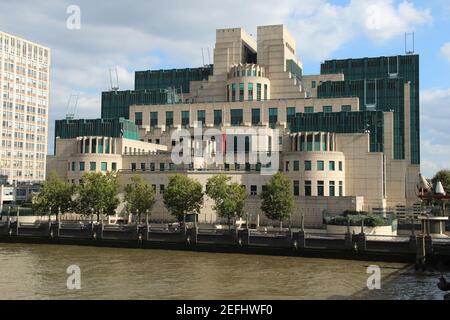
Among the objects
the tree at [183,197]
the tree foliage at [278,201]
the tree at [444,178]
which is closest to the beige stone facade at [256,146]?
the tree at [444,178]

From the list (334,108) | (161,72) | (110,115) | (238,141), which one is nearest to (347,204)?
(238,141)

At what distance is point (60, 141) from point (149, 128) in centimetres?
2256

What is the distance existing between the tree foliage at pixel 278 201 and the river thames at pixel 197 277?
23546 mm

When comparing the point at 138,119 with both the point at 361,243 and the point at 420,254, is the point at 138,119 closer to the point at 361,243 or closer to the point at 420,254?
the point at 361,243

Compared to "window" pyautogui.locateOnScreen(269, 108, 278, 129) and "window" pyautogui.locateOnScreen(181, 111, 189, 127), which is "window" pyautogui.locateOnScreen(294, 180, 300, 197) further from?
"window" pyautogui.locateOnScreen(181, 111, 189, 127)

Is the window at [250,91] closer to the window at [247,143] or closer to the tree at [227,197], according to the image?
the window at [247,143]

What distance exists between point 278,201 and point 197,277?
134ft

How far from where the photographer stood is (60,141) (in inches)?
4936

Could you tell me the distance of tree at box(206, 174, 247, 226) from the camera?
294 ft

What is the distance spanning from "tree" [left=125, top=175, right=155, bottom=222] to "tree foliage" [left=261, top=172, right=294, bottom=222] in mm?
20607

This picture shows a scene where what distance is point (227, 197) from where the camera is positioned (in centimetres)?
9081

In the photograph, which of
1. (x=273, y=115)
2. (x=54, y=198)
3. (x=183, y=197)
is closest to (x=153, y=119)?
(x=273, y=115)

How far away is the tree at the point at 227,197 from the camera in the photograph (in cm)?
8969

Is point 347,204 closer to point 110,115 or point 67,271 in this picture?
point 67,271
